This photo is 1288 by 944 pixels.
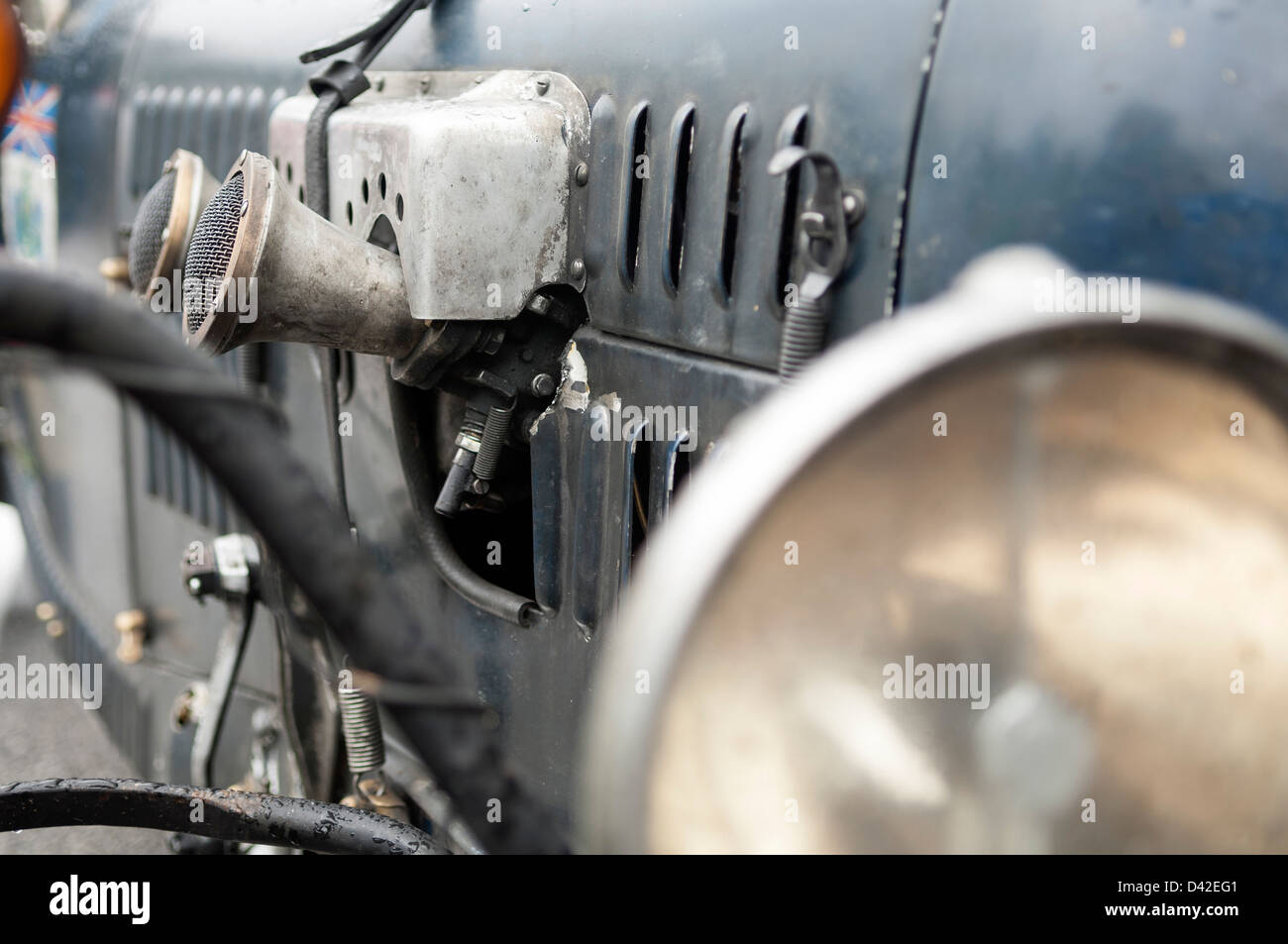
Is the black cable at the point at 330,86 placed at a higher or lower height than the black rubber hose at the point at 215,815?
higher

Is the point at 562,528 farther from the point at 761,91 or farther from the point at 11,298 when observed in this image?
the point at 11,298

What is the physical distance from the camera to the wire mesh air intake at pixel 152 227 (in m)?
1.81

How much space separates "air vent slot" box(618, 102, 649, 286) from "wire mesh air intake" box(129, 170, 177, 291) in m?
0.75

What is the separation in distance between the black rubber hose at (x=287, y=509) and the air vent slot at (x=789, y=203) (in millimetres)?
589

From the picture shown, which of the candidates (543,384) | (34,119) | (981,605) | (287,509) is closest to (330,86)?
(543,384)

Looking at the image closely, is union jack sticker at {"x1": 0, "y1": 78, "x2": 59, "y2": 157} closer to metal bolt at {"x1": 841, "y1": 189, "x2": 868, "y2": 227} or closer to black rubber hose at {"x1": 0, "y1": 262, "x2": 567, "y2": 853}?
metal bolt at {"x1": 841, "y1": 189, "x2": 868, "y2": 227}

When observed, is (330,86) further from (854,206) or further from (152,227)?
(854,206)

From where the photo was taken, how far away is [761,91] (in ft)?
4.16

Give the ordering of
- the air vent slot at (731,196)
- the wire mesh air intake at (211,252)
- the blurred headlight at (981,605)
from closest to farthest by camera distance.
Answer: the blurred headlight at (981,605) < the air vent slot at (731,196) < the wire mesh air intake at (211,252)

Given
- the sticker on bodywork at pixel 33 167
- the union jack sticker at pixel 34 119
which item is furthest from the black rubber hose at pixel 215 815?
the union jack sticker at pixel 34 119

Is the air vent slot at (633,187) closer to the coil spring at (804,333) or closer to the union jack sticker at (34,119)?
the coil spring at (804,333)

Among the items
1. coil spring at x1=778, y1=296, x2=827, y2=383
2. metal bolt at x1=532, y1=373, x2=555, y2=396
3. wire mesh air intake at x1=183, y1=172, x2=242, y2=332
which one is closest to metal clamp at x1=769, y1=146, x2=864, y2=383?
coil spring at x1=778, y1=296, x2=827, y2=383

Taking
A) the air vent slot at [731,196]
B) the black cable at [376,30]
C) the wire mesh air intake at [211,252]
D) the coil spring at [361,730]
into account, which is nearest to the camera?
the air vent slot at [731,196]

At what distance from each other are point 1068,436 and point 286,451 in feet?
1.52
